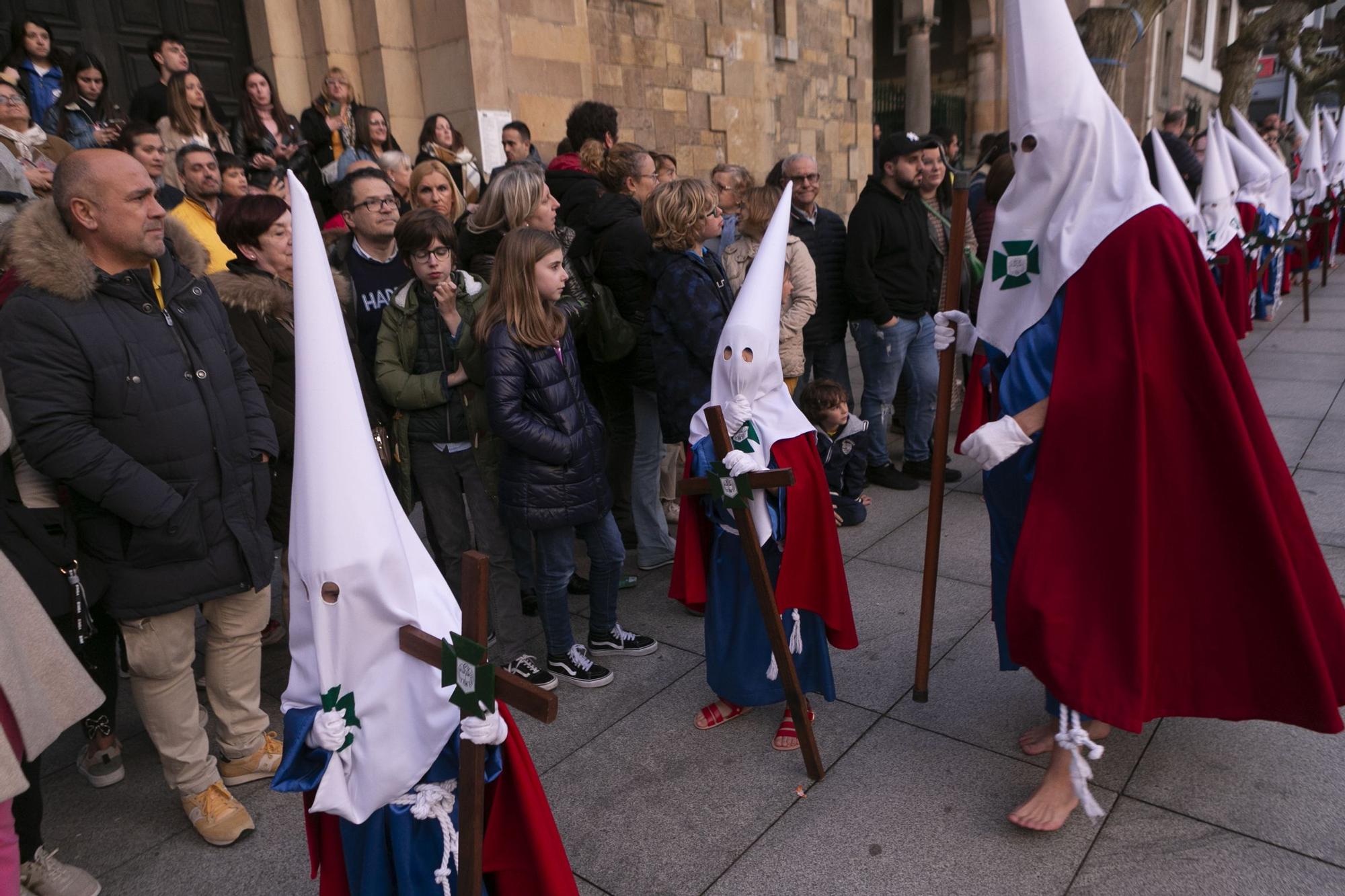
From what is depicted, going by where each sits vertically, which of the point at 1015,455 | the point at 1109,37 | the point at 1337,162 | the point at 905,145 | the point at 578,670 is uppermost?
the point at 1109,37

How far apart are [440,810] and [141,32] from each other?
7.43 m

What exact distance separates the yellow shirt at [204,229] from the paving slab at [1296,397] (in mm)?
6912

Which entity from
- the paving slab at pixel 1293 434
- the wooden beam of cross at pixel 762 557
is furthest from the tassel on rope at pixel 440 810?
the paving slab at pixel 1293 434

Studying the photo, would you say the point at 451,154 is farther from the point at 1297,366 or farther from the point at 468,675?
the point at 1297,366

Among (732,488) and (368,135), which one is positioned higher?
(368,135)

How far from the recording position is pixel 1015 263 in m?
2.65

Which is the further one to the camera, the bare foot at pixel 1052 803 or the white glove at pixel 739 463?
the white glove at pixel 739 463

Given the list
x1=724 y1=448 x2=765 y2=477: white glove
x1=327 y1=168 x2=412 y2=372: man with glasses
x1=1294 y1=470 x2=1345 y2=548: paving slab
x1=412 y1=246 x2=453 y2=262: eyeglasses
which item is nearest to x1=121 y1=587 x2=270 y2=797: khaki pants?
x1=327 y1=168 x2=412 y2=372: man with glasses

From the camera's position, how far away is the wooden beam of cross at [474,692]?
1.61 metres

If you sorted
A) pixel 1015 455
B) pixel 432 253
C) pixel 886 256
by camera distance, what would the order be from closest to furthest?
pixel 1015 455, pixel 432 253, pixel 886 256

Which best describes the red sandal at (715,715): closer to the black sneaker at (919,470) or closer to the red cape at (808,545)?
the red cape at (808,545)

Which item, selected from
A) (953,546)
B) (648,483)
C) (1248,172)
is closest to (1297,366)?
(1248,172)

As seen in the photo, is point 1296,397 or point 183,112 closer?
point 183,112

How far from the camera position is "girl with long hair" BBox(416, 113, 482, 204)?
6.55 m
